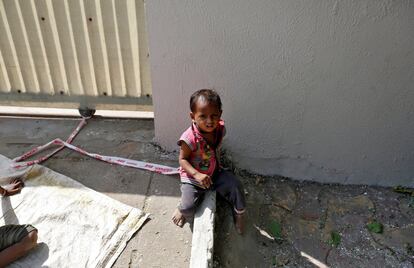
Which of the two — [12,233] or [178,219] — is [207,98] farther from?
[12,233]

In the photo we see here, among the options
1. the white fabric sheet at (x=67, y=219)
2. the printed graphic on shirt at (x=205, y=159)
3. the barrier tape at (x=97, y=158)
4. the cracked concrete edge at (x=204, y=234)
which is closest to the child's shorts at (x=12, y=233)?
the white fabric sheet at (x=67, y=219)

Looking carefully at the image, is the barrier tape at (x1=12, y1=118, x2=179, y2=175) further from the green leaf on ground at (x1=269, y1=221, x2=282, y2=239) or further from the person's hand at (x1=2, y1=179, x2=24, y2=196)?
the green leaf on ground at (x1=269, y1=221, x2=282, y2=239)

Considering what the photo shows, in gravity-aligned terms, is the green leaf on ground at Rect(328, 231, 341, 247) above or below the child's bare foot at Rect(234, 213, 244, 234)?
below

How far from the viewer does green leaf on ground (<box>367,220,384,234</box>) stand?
9.29ft

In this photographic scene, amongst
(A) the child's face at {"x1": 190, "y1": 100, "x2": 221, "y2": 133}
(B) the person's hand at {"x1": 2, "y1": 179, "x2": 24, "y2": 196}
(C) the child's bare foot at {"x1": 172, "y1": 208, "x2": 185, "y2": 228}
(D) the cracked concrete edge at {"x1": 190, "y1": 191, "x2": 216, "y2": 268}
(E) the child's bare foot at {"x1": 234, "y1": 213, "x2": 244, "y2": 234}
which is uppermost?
(A) the child's face at {"x1": 190, "y1": 100, "x2": 221, "y2": 133}

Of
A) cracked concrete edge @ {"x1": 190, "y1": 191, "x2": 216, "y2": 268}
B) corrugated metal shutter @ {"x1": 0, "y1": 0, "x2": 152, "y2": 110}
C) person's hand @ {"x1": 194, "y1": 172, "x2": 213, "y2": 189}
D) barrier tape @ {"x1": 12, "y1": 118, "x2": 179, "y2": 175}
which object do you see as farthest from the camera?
corrugated metal shutter @ {"x1": 0, "y1": 0, "x2": 152, "y2": 110}

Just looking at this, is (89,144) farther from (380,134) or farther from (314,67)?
(380,134)

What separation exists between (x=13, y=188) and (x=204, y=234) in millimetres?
1577

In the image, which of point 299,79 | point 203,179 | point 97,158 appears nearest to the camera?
point 203,179

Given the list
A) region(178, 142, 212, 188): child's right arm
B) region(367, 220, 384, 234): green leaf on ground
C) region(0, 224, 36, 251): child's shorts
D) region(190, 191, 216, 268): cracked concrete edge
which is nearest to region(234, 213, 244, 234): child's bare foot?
region(190, 191, 216, 268): cracked concrete edge

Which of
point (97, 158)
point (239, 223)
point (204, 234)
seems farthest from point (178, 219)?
point (97, 158)

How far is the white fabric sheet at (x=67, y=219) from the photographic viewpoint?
7.62 ft

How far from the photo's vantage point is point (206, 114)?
2361 millimetres

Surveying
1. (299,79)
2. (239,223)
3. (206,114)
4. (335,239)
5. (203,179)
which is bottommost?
(335,239)
